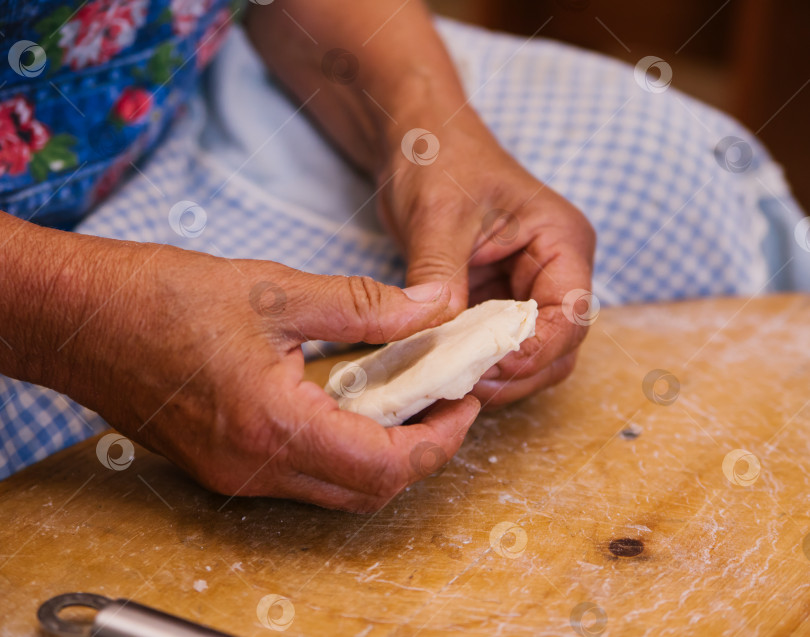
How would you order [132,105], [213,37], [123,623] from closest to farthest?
[123,623] < [132,105] < [213,37]

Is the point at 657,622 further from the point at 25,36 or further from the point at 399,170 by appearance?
the point at 25,36

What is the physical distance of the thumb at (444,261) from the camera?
0.84 metres

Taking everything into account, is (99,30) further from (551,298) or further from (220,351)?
(551,298)

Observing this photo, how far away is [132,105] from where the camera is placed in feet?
3.41

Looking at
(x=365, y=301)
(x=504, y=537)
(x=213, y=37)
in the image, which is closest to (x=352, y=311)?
(x=365, y=301)

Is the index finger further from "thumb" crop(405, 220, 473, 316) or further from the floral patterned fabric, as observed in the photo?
the floral patterned fabric

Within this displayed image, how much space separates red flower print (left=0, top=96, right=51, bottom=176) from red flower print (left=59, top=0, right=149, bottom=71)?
0.08 m

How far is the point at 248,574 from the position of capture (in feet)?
2.17

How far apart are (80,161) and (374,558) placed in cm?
63

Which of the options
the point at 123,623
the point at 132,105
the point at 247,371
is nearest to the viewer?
the point at 123,623

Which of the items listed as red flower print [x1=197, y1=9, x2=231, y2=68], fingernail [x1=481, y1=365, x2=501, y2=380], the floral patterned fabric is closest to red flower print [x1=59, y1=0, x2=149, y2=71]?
the floral patterned fabric

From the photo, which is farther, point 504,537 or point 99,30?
point 99,30

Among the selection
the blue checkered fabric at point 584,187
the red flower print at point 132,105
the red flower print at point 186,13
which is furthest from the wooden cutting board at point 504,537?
the red flower print at point 186,13

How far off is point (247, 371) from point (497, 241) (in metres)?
0.39
